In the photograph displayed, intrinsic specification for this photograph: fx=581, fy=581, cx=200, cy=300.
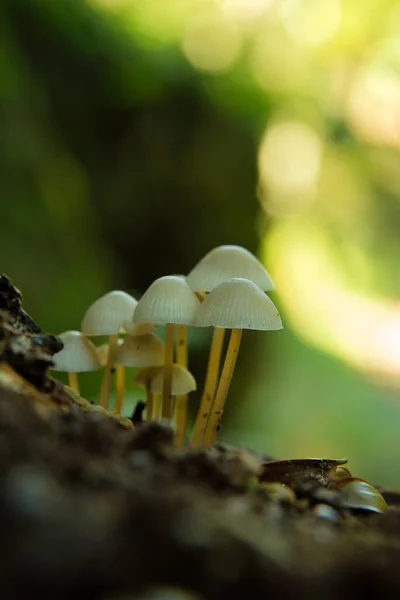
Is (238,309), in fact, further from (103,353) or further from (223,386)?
(103,353)

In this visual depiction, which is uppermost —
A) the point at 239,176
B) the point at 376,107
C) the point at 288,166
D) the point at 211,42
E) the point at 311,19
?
the point at 311,19

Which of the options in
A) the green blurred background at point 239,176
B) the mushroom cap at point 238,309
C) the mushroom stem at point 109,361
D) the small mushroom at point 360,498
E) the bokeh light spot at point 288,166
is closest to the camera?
the small mushroom at point 360,498

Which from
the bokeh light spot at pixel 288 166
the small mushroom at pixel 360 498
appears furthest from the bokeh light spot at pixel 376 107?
the small mushroom at pixel 360 498

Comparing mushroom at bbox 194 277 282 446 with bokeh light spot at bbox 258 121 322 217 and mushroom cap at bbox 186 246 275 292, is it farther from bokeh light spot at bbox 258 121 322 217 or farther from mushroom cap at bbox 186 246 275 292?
bokeh light spot at bbox 258 121 322 217

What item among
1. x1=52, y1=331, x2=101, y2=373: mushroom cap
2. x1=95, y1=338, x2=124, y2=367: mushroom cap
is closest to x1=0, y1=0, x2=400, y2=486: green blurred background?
x1=95, y1=338, x2=124, y2=367: mushroom cap

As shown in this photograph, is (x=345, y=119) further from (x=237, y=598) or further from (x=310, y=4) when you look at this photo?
(x=237, y=598)

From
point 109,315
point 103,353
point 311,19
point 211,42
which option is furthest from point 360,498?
Answer: point 311,19

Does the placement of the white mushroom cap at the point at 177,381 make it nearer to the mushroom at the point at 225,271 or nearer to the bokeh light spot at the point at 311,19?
the mushroom at the point at 225,271
